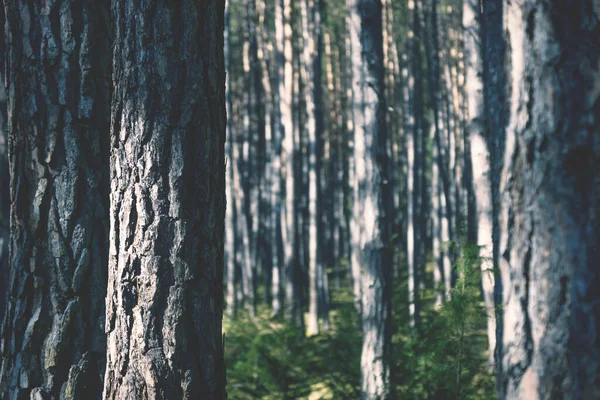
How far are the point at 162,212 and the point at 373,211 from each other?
356 cm

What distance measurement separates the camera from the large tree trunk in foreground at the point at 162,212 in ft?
7.47

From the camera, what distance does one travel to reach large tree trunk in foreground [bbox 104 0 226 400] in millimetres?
2275

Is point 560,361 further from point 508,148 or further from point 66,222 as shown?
point 66,222

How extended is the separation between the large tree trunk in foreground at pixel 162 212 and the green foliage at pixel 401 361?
221 centimetres

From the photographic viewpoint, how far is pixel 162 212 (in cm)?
229

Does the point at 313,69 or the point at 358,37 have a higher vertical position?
the point at 313,69

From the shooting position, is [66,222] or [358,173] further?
[358,173]

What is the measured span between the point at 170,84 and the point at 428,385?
377cm

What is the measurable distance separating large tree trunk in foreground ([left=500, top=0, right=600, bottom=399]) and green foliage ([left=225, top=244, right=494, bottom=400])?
2.27 m

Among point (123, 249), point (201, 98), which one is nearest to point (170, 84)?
point (201, 98)

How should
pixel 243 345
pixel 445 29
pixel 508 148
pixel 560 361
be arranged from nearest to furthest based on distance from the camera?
1. pixel 560 361
2. pixel 508 148
3. pixel 243 345
4. pixel 445 29

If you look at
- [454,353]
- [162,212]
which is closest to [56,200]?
[162,212]

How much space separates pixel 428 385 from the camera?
503 centimetres

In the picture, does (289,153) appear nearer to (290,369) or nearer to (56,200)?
(290,369)
